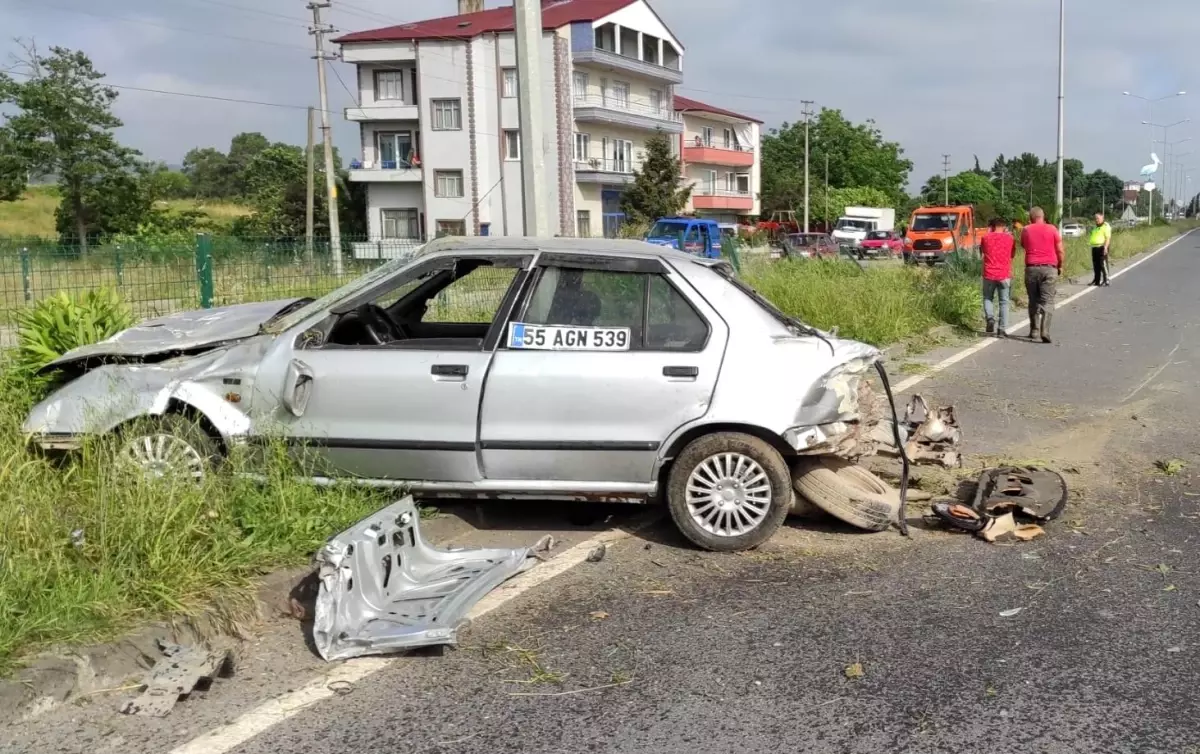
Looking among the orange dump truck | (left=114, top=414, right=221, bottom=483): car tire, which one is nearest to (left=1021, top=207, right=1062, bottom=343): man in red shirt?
(left=114, top=414, right=221, bottom=483): car tire

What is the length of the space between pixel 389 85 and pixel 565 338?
171ft

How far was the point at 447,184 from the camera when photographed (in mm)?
53719

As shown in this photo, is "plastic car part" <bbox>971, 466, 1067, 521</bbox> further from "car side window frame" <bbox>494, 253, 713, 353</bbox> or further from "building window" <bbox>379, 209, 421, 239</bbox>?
"building window" <bbox>379, 209, 421, 239</bbox>

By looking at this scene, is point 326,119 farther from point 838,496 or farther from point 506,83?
point 838,496

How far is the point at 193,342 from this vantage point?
18.9 ft

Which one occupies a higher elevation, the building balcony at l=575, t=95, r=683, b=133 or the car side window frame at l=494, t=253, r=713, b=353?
the building balcony at l=575, t=95, r=683, b=133

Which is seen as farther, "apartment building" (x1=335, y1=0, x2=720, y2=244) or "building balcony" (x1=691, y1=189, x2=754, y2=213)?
"building balcony" (x1=691, y1=189, x2=754, y2=213)

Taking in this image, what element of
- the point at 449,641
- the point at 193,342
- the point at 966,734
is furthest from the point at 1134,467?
the point at 193,342

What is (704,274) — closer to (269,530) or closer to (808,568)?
(808,568)

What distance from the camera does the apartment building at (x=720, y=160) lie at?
69.4m

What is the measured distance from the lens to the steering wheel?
20.4 feet

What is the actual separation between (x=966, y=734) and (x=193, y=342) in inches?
171

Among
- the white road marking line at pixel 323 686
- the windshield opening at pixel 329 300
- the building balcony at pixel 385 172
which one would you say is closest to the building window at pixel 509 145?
the building balcony at pixel 385 172

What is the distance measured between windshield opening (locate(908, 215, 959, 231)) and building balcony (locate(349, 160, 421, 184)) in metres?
26.3
